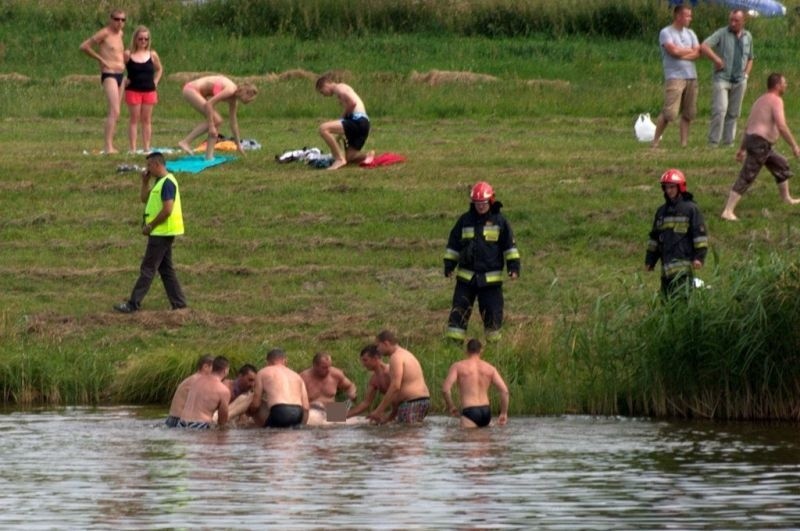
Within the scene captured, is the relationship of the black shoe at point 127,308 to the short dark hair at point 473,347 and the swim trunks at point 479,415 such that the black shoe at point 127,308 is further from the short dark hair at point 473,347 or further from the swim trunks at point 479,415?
the swim trunks at point 479,415

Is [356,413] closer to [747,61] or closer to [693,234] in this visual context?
[693,234]

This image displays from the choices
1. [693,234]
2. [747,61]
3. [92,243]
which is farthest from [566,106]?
[693,234]

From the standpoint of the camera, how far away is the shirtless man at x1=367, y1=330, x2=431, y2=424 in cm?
1858

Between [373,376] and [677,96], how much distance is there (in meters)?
10.8

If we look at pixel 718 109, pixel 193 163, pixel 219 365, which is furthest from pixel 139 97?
pixel 219 365

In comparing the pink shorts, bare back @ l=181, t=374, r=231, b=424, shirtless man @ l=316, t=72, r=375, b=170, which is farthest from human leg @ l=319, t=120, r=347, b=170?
bare back @ l=181, t=374, r=231, b=424

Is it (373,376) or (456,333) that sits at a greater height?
(456,333)

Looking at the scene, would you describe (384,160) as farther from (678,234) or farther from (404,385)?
(404,385)

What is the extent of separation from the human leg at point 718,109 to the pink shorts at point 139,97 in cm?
758

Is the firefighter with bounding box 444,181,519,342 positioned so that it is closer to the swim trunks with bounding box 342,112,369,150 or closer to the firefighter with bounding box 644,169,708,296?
the firefighter with bounding box 644,169,708,296

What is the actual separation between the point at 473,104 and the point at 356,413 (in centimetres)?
1669

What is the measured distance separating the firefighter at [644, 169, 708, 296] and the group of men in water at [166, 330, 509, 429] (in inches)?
92.6

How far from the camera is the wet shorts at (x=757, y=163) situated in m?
24.4

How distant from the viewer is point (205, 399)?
1833 centimetres
